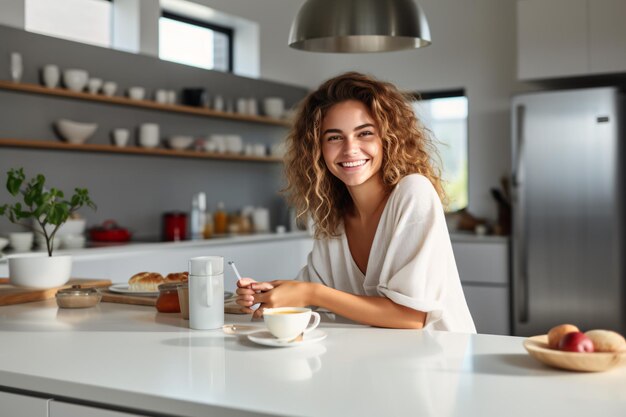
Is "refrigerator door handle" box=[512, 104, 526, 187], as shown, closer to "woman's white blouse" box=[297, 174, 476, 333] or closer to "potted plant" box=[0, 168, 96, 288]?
"woman's white blouse" box=[297, 174, 476, 333]

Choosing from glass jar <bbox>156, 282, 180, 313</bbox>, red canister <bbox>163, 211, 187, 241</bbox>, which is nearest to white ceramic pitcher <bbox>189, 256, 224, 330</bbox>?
glass jar <bbox>156, 282, 180, 313</bbox>

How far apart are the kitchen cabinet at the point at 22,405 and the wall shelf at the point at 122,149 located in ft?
9.62

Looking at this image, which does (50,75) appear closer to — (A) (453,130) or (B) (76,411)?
(A) (453,130)

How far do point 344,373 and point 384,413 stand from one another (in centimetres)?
24

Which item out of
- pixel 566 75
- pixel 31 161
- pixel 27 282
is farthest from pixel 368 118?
pixel 566 75

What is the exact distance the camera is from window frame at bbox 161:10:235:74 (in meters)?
5.56

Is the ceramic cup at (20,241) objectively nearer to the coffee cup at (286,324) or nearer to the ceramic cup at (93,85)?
the ceramic cup at (93,85)

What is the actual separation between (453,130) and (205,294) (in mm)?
4566

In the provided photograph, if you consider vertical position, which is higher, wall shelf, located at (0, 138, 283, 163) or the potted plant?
wall shelf, located at (0, 138, 283, 163)

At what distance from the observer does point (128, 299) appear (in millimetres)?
2240

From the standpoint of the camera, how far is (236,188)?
586cm

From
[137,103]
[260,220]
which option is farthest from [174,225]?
[260,220]

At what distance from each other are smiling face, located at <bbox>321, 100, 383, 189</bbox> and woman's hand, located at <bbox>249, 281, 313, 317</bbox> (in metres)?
0.39

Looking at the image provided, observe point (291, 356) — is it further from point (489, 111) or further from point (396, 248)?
point (489, 111)
